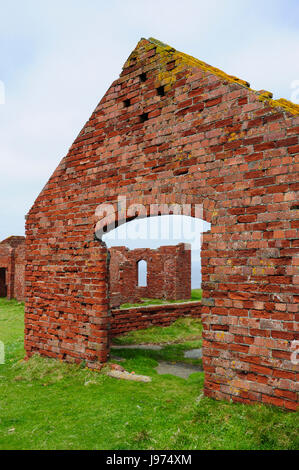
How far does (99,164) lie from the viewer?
609 centimetres

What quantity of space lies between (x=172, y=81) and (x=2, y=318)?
500 inches

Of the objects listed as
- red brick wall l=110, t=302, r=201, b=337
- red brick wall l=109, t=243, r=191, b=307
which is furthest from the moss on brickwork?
red brick wall l=109, t=243, r=191, b=307

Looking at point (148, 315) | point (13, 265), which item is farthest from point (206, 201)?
point (13, 265)

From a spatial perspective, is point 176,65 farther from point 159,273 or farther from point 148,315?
point 159,273

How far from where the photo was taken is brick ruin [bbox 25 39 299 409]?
3949 mm

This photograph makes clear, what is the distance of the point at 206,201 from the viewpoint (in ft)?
15.1

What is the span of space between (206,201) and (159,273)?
1574cm

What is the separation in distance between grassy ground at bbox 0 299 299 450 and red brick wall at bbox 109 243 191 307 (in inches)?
505

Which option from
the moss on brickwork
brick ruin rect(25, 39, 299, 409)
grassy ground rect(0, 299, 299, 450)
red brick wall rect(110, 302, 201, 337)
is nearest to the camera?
grassy ground rect(0, 299, 299, 450)

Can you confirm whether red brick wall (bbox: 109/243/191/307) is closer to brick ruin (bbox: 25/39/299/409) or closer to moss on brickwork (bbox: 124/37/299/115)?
brick ruin (bbox: 25/39/299/409)

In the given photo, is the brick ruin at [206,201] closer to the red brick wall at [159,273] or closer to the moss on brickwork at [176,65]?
the moss on brickwork at [176,65]

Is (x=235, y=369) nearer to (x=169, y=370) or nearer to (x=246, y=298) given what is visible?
(x=246, y=298)

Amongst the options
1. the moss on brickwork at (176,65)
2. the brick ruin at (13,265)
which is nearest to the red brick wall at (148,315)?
the moss on brickwork at (176,65)

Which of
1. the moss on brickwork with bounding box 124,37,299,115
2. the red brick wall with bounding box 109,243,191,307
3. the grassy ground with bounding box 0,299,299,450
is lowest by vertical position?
the grassy ground with bounding box 0,299,299,450
